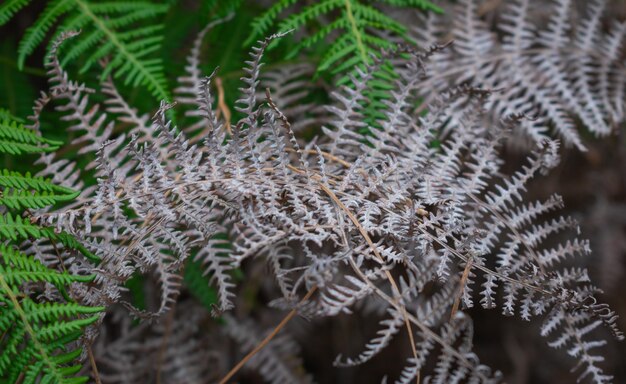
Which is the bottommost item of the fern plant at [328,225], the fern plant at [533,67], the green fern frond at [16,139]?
the fern plant at [533,67]

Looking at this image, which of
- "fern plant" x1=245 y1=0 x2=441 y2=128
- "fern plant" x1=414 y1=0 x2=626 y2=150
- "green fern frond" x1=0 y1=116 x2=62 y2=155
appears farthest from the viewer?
"fern plant" x1=414 y1=0 x2=626 y2=150

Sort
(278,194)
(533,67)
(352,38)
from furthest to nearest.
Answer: (533,67), (352,38), (278,194)

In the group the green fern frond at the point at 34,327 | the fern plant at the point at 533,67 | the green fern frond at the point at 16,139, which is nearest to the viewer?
the green fern frond at the point at 34,327

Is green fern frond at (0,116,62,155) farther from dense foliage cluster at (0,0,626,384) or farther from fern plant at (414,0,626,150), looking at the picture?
fern plant at (414,0,626,150)

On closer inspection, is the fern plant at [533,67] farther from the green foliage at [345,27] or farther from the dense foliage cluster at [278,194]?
the green foliage at [345,27]

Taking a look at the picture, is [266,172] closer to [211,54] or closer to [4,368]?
[4,368]

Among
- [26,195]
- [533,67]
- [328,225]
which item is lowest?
[533,67]

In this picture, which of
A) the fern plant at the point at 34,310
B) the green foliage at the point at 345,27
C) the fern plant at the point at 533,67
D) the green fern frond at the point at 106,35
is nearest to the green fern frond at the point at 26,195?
the fern plant at the point at 34,310

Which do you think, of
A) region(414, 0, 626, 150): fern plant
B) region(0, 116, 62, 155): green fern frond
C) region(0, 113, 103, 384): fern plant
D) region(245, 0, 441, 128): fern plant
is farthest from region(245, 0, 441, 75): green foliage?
region(0, 113, 103, 384): fern plant

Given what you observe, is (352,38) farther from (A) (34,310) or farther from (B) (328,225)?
(A) (34,310)

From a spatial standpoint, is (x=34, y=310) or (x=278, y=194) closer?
(x=34, y=310)

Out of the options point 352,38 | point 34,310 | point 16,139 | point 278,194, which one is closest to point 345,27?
point 352,38
